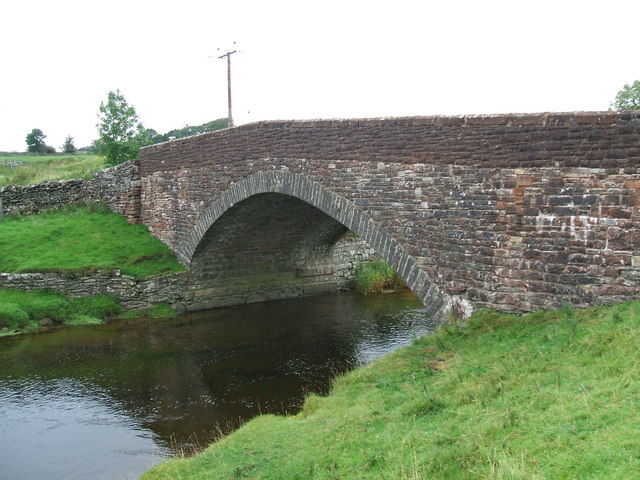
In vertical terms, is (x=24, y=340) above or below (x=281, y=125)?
below

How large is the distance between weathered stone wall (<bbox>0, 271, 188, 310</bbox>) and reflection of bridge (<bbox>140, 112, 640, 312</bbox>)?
183 inches

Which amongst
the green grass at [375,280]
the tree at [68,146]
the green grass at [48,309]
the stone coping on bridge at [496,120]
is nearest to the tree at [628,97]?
the stone coping on bridge at [496,120]

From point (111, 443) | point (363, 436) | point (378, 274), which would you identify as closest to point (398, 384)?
point (363, 436)

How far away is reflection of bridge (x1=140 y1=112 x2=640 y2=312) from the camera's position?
8258 millimetres

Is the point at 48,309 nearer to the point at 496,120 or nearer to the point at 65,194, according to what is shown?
the point at 65,194

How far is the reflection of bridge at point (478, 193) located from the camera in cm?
826

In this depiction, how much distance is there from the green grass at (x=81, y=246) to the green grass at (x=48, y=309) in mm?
851

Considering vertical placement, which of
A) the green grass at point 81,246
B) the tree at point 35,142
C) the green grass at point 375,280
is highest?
the tree at point 35,142

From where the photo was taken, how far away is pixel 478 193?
9812mm

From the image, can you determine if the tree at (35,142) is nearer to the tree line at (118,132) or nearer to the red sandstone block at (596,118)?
the tree line at (118,132)

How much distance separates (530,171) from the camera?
911cm

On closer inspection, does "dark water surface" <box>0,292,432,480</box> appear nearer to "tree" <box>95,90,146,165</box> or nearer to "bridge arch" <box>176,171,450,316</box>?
"bridge arch" <box>176,171,450,316</box>

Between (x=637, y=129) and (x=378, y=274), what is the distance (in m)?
14.8

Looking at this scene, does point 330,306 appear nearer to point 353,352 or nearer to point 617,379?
point 353,352
